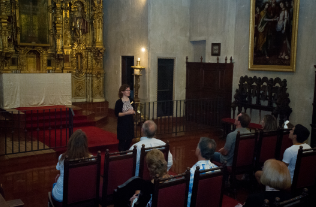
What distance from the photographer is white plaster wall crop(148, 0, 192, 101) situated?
10.0m

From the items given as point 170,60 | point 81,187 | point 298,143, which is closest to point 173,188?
point 81,187

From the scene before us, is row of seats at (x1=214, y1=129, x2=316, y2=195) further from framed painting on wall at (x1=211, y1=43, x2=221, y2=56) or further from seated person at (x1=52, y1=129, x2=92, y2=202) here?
framed painting on wall at (x1=211, y1=43, x2=221, y2=56)

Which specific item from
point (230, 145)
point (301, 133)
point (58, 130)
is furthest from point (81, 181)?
point (58, 130)

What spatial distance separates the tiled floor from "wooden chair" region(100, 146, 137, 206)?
126cm

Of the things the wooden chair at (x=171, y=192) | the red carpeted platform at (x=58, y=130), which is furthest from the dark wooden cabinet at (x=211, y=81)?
the wooden chair at (x=171, y=192)

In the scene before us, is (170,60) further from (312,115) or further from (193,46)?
(312,115)

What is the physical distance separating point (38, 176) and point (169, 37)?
639cm

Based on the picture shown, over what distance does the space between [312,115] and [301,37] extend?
1.83m

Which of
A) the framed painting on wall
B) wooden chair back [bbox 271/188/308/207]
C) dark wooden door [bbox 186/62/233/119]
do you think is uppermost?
the framed painting on wall

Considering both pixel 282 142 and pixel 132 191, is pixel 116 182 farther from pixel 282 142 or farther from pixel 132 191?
pixel 282 142

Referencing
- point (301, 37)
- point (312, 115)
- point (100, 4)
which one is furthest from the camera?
point (100, 4)

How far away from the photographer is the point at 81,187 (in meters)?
3.41

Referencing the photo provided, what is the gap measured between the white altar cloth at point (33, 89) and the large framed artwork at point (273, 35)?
5433mm

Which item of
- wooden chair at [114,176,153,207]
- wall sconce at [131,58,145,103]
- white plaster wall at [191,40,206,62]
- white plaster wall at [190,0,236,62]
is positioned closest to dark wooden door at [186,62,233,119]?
white plaster wall at [190,0,236,62]
